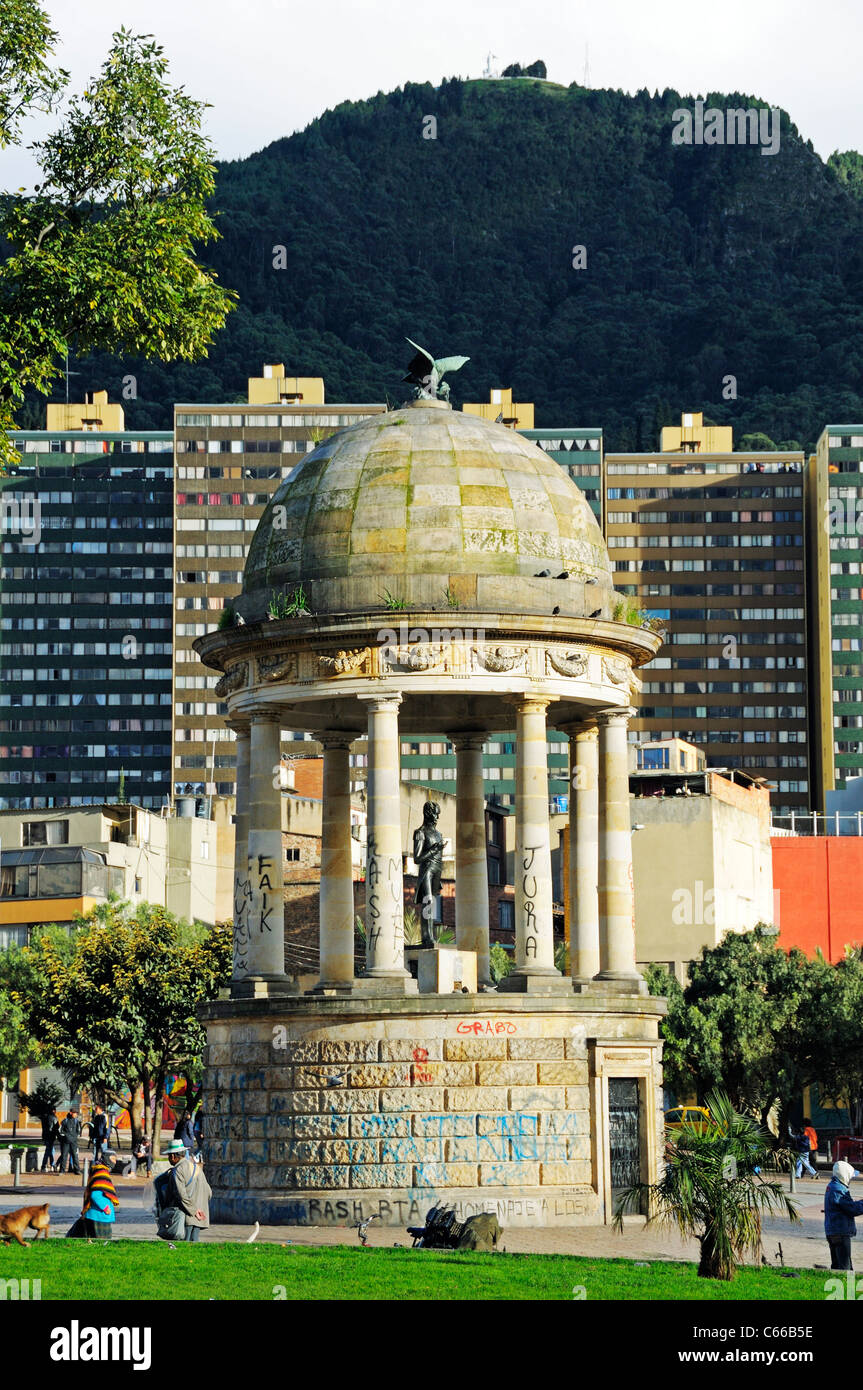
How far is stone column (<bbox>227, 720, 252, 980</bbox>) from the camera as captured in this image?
4497 cm

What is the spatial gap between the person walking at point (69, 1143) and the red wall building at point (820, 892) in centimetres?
5386

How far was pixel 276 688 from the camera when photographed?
44219 millimetres

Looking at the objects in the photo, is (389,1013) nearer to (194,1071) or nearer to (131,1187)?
(131,1187)

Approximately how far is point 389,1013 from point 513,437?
1315cm

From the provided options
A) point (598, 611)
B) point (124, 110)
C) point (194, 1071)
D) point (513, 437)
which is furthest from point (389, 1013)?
point (194, 1071)

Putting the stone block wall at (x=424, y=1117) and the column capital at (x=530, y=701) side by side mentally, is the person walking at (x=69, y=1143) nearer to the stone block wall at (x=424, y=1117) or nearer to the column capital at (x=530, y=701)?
the stone block wall at (x=424, y=1117)

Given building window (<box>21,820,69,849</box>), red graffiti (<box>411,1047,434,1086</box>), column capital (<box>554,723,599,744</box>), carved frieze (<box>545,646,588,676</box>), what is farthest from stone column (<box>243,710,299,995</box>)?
building window (<box>21,820,69,849</box>)

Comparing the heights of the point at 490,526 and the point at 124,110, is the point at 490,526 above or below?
below

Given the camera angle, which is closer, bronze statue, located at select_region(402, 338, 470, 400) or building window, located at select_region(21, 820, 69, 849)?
bronze statue, located at select_region(402, 338, 470, 400)

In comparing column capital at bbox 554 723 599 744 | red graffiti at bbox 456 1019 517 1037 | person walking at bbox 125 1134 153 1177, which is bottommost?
person walking at bbox 125 1134 153 1177

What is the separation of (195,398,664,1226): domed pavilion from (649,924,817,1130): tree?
38308 mm

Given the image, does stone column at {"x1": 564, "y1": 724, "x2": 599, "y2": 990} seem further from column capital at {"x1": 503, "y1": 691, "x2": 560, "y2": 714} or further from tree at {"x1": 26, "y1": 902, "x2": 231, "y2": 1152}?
tree at {"x1": 26, "y1": 902, "x2": 231, "y2": 1152}

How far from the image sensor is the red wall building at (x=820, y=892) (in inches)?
4466
